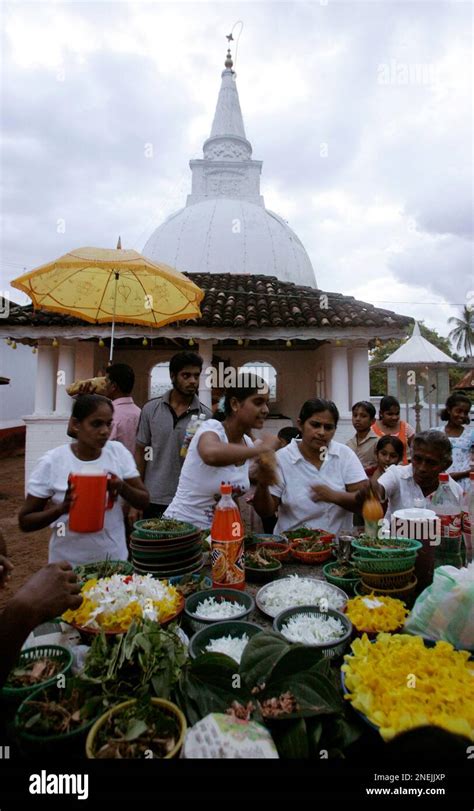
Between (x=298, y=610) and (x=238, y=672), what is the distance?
528 mm

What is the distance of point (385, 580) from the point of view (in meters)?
1.85

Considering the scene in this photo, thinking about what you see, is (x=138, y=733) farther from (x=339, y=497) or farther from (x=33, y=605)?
(x=339, y=497)

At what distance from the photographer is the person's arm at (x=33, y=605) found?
125cm

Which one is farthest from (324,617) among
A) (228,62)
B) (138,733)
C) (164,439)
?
(228,62)

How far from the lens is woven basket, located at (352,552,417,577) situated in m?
1.84

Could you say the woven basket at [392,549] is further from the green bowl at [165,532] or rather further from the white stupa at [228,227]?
the white stupa at [228,227]

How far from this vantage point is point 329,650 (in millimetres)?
1478

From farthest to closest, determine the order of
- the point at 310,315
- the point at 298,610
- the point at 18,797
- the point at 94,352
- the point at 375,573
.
Result: the point at 94,352
the point at 310,315
the point at 375,573
the point at 298,610
the point at 18,797

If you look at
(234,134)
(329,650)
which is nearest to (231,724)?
(329,650)

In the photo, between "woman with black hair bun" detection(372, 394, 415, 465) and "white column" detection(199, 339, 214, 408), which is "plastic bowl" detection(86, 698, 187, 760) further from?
"white column" detection(199, 339, 214, 408)

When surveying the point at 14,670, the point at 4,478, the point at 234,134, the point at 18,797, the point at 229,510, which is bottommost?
the point at 4,478

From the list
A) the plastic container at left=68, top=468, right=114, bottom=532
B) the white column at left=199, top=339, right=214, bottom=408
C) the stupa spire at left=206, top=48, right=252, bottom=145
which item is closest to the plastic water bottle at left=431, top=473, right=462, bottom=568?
the plastic container at left=68, top=468, right=114, bottom=532

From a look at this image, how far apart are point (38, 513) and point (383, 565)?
1.73 metres

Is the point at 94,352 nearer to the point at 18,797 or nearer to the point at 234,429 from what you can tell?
the point at 234,429
